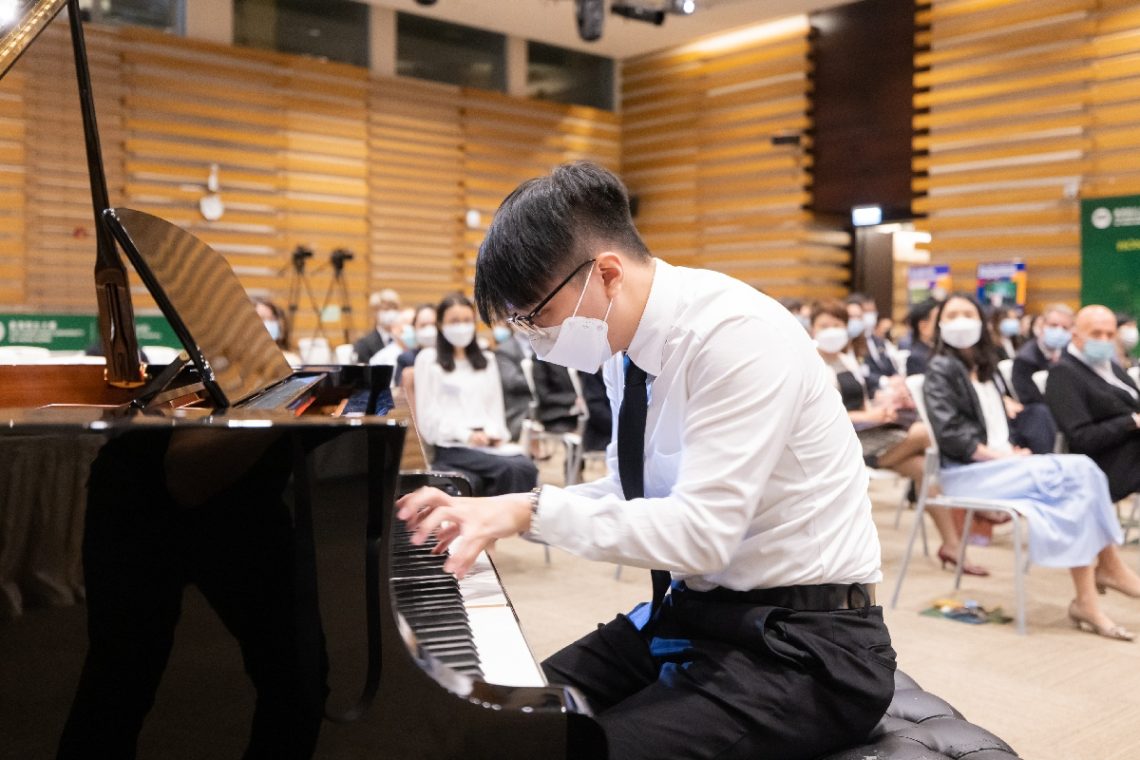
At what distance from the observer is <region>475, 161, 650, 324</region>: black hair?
1394 millimetres

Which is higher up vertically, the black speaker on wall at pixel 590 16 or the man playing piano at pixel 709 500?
the black speaker on wall at pixel 590 16

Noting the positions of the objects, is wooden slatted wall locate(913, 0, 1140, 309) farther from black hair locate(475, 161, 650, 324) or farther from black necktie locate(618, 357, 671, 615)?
black hair locate(475, 161, 650, 324)

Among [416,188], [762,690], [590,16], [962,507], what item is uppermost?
[590,16]

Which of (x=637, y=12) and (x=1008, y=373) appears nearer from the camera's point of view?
(x=1008, y=373)

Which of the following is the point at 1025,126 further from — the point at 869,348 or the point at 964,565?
the point at 964,565

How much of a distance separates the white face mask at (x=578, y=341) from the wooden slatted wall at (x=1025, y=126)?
8.88 metres

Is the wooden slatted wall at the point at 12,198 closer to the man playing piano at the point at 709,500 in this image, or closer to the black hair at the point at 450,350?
the black hair at the point at 450,350

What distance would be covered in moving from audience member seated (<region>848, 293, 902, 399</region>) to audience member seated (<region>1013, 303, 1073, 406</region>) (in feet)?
2.61

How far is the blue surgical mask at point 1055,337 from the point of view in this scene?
21.8 ft

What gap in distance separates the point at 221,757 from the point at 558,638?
2684 millimetres

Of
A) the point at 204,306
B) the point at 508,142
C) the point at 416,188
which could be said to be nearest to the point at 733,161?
the point at 508,142

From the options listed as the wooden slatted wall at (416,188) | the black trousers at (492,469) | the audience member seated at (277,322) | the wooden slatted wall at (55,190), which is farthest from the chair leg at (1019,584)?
the wooden slatted wall at (416,188)

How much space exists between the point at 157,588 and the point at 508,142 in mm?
12112

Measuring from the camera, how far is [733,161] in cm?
1245
